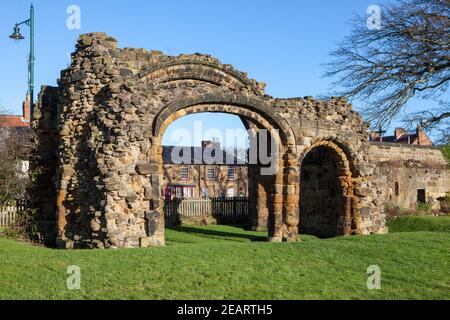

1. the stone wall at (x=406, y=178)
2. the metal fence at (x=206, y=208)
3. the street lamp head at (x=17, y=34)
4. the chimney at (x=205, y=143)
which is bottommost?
the metal fence at (x=206, y=208)

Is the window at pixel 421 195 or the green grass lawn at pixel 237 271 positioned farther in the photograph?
the window at pixel 421 195

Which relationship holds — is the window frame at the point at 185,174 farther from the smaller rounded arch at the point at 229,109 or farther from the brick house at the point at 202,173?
the smaller rounded arch at the point at 229,109

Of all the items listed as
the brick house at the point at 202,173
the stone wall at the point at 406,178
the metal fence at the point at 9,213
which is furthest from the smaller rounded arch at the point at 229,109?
the brick house at the point at 202,173

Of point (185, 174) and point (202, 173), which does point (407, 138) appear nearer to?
point (202, 173)

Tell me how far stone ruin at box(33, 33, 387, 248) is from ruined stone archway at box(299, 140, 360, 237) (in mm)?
40

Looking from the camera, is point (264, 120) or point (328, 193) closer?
point (264, 120)

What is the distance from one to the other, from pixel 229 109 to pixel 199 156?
1316 inches

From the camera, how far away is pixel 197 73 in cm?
1645

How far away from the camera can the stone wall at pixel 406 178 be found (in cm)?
2587

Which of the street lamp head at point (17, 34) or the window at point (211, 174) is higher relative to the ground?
the street lamp head at point (17, 34)

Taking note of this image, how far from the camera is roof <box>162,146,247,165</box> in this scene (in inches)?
1850

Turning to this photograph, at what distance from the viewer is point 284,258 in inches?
431

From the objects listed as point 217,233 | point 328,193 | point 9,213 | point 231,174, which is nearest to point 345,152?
point 328,193
